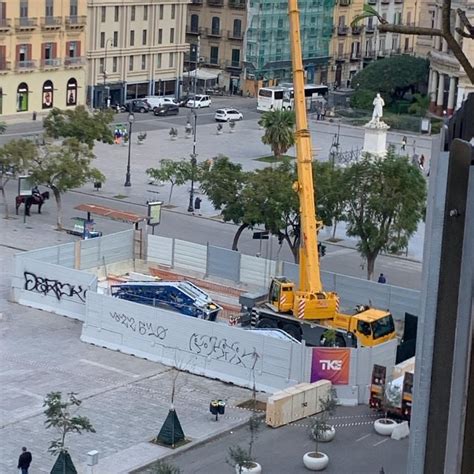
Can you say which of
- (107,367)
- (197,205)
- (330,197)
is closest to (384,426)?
(107,367)

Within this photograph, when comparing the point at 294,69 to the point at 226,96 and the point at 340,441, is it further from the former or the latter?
the point at 226,96

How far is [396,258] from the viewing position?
4828cm

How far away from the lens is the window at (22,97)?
254ft

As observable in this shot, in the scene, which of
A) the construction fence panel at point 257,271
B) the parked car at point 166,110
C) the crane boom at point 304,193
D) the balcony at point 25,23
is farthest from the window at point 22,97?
the crane boom at point 304,193

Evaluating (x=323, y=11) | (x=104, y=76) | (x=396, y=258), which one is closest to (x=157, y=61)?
(x=104, y=76)

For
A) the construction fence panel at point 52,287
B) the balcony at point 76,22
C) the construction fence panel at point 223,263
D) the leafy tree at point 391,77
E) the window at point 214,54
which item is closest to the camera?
the construction fence panel at point 52,287

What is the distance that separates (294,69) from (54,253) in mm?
8803

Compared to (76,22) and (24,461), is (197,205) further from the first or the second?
(24,461)

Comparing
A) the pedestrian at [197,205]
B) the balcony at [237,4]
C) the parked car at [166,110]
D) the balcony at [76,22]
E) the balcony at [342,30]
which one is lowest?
the parked car at [166,110]

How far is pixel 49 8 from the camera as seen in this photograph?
78250mm

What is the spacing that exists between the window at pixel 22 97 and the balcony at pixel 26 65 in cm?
81

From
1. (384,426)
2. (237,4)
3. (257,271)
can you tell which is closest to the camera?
(384,426)

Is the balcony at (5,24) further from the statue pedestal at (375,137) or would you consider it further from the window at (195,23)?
the window at (195,23)

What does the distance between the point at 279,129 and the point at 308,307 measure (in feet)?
109
